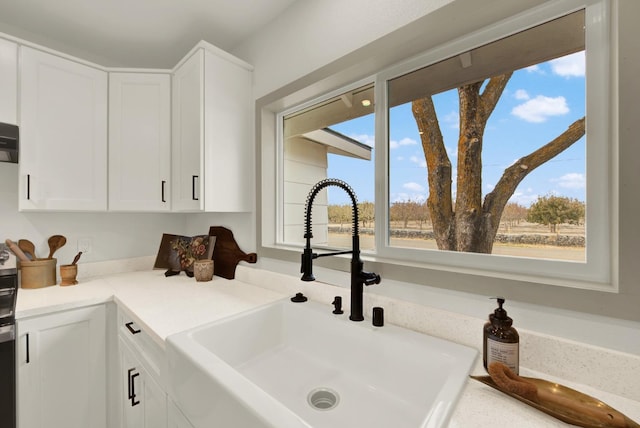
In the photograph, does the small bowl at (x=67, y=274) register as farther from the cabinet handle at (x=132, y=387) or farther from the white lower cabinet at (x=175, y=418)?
the white lower cabinet at (x=175, y=418)

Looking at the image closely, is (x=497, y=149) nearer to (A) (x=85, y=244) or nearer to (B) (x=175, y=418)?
(B) (x=175, y=418)

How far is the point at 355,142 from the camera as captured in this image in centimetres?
150

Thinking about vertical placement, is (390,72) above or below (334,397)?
above

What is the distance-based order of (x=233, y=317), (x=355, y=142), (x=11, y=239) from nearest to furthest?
(x=233, y=317), (x=355, y=142), (x=11, y=239)

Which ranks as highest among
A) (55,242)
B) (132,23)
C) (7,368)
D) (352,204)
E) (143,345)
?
(132,23)

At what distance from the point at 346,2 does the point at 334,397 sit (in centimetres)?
165

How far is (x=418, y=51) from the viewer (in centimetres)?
114

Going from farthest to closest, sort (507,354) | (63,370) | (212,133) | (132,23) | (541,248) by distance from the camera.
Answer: (132,23) < (212,133) < (63,370) < (541,248) < (507,354)

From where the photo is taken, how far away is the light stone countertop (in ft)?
1.99

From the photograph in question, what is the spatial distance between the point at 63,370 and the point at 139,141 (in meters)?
1.37

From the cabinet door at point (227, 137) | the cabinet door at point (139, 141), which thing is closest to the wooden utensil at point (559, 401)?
the cabinet door at point (227, 137)

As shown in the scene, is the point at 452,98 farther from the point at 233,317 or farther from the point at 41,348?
the point at 41,348

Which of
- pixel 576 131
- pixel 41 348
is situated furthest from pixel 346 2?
pixel 41 348

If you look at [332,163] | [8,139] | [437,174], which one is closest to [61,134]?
[8,139]
